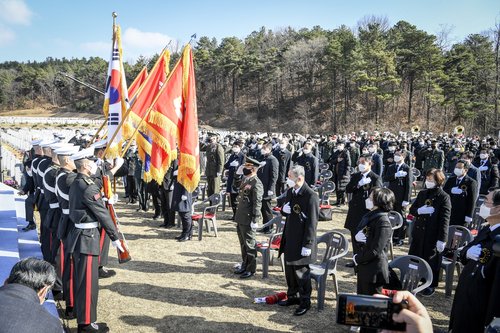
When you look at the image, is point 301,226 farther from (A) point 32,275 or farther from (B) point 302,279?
(A) point 32,275

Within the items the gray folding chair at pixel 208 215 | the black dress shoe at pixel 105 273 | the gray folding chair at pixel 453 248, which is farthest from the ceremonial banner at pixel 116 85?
the gray folding chair at pixel 453 248

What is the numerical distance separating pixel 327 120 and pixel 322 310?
51812mm

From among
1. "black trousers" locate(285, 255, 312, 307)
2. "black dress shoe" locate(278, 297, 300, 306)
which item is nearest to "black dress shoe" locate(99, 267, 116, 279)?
"black dress shoe" locate(278, 297, 300, 306)

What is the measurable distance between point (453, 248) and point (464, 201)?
1.43 m

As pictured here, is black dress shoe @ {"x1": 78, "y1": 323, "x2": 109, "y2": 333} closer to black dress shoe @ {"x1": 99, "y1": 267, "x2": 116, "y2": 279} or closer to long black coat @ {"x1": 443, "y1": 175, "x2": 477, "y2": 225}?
black dress shoe @ {"x1": 99, "y1": 267, "x2": 116, "y2": 279}

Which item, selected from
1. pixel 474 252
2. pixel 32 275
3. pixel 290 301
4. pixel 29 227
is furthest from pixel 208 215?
pixel 32 275

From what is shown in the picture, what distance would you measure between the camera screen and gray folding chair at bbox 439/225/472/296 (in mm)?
5095

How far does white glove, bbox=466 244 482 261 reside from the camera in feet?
12.9

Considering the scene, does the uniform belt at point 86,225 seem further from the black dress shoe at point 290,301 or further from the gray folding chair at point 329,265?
the gray folding chair at point 329,265

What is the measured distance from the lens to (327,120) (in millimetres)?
56156

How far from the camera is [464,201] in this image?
7.97 m

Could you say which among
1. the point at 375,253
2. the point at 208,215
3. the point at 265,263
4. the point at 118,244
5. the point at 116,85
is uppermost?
the point at 116,85

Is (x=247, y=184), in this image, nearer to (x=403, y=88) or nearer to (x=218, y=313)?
(x=218, y=313)

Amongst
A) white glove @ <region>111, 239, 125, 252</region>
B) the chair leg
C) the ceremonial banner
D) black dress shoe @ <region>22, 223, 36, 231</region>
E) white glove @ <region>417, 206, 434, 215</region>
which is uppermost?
the ceremonial banner
